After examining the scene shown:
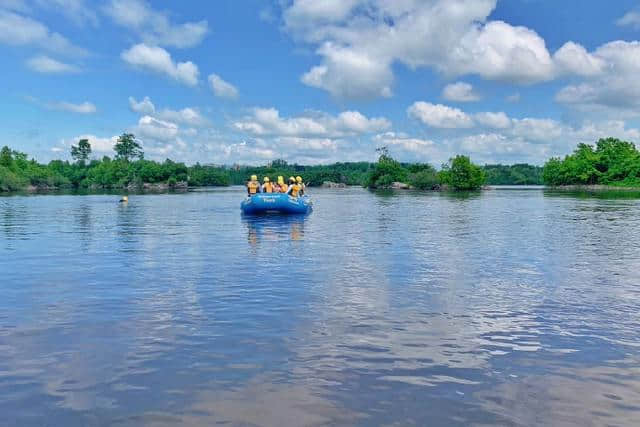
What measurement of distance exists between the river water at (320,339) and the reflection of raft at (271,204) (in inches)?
724

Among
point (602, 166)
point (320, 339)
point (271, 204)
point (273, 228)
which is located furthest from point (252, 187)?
point (602, 166)

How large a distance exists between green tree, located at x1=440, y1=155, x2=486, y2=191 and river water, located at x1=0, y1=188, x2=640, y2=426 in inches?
5105

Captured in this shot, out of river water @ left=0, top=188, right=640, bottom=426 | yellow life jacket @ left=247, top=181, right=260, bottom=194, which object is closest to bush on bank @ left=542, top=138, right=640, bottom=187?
yellow life jacket @ left=247, top=181, right=260, bottom=194

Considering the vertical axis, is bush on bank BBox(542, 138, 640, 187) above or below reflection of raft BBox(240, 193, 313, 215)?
above

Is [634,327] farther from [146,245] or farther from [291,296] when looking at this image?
[146,245]

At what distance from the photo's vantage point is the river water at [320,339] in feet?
22.5

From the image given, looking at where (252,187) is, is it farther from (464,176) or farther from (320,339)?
(464,176)

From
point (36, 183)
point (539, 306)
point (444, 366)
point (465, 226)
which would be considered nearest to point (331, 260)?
point (539, 306)

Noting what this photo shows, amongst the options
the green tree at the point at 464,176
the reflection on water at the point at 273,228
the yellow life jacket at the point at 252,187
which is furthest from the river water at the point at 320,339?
the green tree at the point at 464,176

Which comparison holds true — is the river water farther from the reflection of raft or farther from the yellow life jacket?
the yellow life jacket

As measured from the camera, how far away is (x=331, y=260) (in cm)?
1898

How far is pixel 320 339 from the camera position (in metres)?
9.59

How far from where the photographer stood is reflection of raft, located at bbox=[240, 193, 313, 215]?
3872 cm

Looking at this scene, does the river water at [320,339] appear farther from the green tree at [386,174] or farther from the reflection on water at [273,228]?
the green tree at [386,174]
